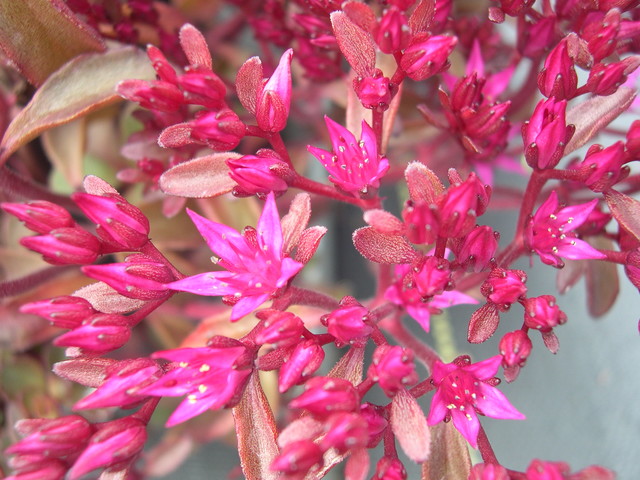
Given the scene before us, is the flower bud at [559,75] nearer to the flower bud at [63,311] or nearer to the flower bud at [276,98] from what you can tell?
the flower bud at [276,98]

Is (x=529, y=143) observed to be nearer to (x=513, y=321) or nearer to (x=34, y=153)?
(x=513, y=321)

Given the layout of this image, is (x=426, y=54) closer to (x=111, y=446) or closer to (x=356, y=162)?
(x=356, y=162)

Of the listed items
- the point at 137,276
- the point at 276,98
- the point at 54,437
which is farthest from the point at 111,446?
the point at 276,98

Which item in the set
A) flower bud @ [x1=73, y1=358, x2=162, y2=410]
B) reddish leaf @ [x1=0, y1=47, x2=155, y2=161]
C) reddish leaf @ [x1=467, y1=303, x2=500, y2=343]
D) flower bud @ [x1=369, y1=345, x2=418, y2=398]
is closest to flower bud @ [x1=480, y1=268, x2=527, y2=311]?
reddish leaf @ [x1=467, y1=303, x2=500, y2=343]

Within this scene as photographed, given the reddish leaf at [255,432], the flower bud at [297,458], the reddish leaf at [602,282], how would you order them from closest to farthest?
the flower bud at [297,458] < the reddish leaf at [255,432] < the reddish leaf at [602,282]

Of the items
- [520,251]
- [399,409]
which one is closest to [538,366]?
[520,251]

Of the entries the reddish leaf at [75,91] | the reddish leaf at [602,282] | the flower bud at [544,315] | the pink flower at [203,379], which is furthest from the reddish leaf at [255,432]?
the reddish leaf at [602,282]
